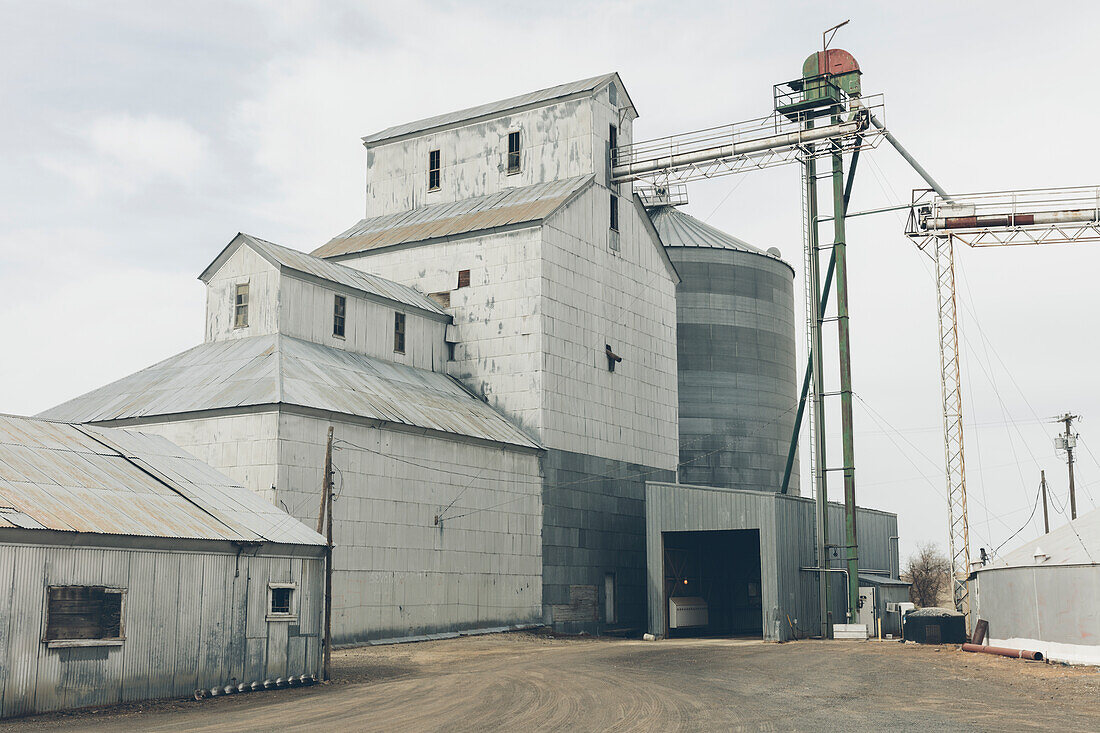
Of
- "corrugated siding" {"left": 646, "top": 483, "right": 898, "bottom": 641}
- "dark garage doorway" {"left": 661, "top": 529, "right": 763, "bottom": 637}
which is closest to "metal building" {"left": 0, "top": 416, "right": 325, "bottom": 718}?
"corrugated siding" {"left": 646, "top": 483, "right": 898, "bottom": 641}

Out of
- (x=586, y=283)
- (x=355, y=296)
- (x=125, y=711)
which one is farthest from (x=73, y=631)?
(x=586, y=283)

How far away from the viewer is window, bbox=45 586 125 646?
20.0m

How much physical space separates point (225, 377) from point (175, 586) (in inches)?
→ 605

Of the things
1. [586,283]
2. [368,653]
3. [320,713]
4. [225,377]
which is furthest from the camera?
[586,283]

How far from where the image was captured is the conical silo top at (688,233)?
59312 millimetres

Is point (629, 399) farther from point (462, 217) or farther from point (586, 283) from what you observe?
point (462, 217)

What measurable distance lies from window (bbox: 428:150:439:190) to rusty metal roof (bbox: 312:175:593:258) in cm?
123

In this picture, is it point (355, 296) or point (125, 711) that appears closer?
point (125, 711)

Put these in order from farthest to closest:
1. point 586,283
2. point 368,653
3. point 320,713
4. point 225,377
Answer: point 586,283, point 225,377, point 368,653, point 320,713

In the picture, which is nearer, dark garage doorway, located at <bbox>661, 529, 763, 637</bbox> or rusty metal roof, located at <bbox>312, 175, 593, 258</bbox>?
rusty metal roof, located at <bbox>312, 175, 593, 258</bbox>

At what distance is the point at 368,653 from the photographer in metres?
32.7

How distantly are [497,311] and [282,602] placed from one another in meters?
22.0

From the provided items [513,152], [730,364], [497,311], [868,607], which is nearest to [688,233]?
[730,364]

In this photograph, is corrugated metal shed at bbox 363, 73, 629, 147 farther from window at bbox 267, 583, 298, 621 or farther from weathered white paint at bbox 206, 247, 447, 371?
window at bbox 267, 583, 298, 621
